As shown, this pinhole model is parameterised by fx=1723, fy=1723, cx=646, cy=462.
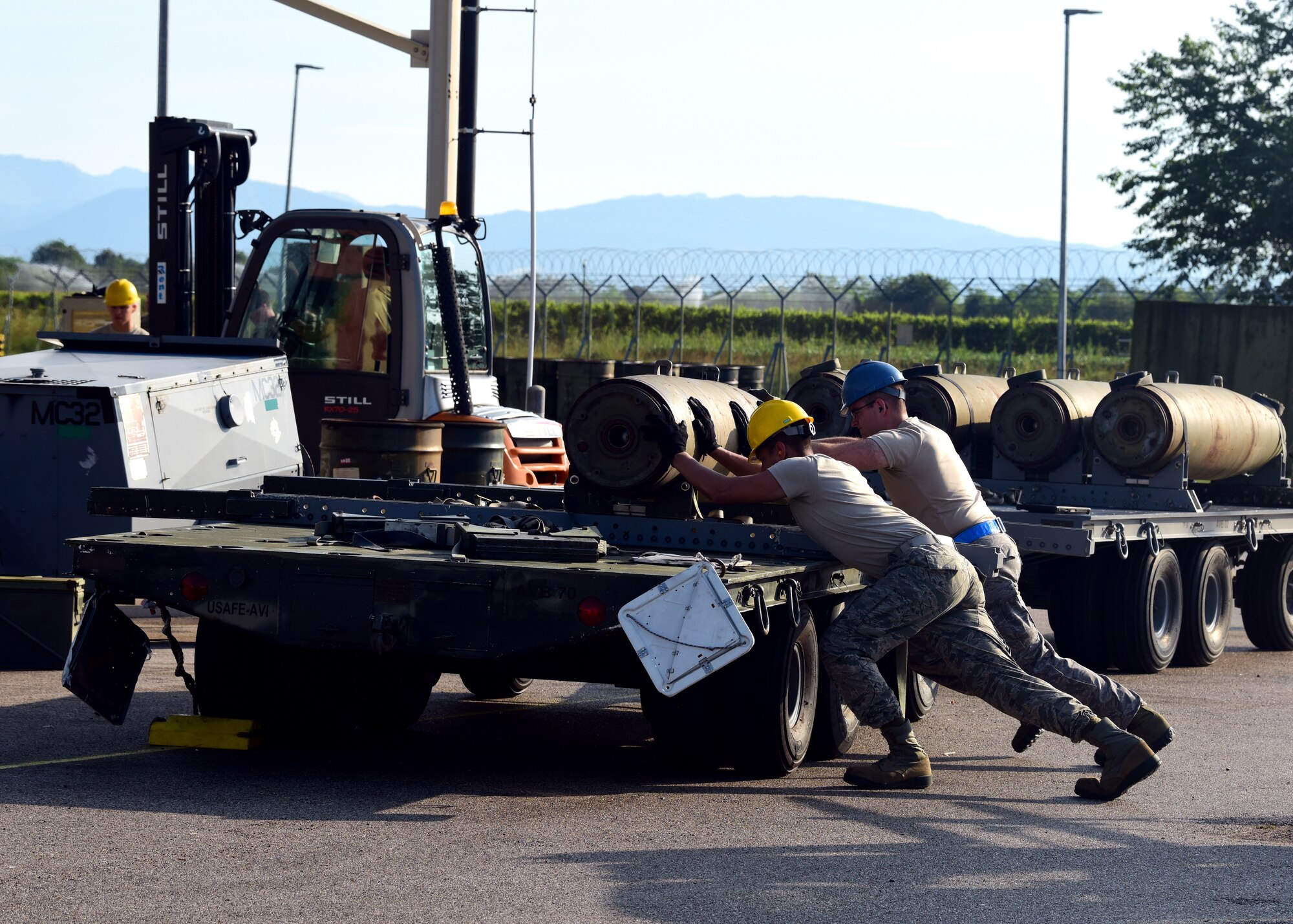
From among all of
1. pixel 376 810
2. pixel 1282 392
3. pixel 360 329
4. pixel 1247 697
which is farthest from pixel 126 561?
pixel 1282 392

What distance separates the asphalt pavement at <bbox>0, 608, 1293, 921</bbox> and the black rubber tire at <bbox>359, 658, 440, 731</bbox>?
0.43 feet

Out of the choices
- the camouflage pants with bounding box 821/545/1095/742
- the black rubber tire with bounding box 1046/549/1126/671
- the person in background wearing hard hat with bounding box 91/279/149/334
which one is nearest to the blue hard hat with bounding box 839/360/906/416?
the camouflage pants with bounding box 821/545/1095/742

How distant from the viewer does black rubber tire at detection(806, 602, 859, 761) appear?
28.0 feet

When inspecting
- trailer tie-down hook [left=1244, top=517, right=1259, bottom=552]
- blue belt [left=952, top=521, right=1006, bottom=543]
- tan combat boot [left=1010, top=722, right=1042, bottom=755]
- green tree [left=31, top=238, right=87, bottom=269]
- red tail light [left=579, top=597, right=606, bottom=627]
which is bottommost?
tan combat boot [left=1010, top=722, right=1042, bottom=755]

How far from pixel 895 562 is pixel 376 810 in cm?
260

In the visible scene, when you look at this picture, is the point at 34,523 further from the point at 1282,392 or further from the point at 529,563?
the point at 1282,392

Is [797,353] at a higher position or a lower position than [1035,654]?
higher

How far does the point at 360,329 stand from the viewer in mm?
13648

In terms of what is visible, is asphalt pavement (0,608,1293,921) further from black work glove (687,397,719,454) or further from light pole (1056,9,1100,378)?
light pole (1056,9,1100,378)

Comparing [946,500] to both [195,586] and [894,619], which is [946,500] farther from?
[195,586]

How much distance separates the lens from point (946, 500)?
8.70m

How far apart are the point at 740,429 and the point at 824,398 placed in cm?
294

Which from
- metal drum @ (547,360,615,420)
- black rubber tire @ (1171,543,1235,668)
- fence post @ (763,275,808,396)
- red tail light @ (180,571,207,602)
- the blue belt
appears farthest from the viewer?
fence post @ (763,275,808,396)

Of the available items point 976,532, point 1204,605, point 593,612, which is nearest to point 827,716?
point 976,532
